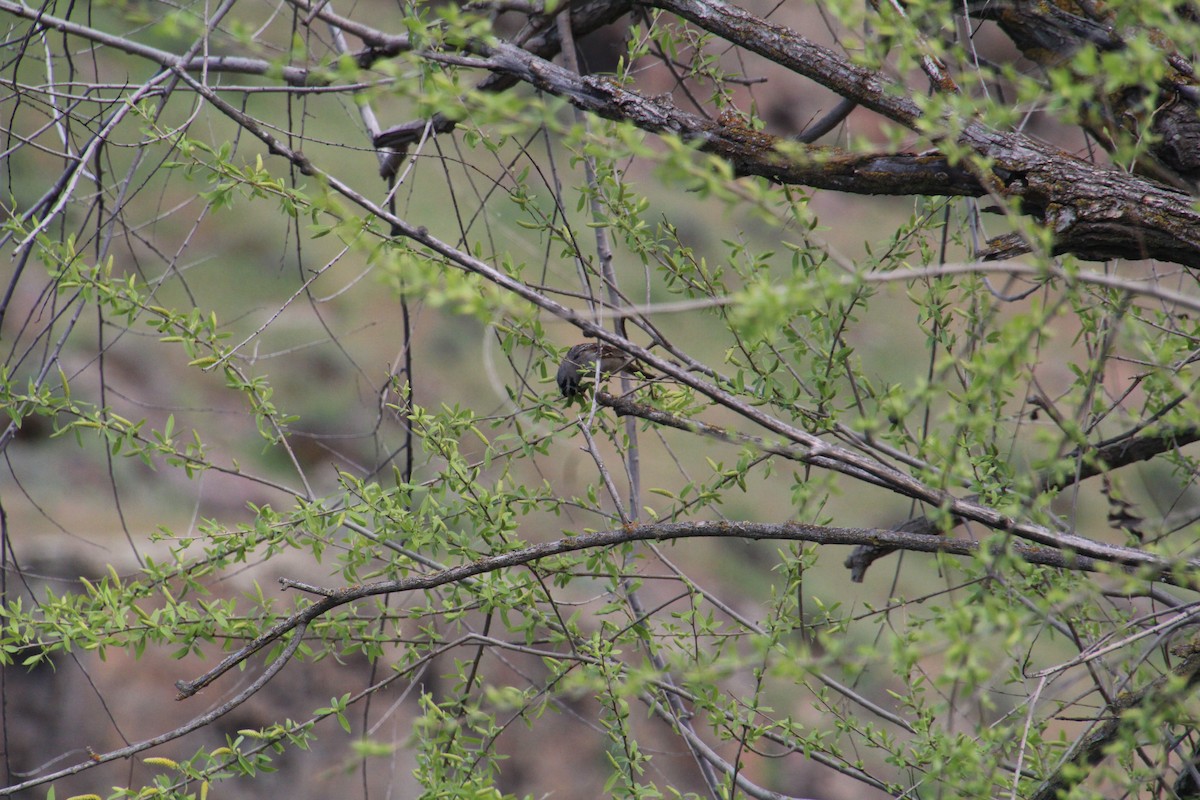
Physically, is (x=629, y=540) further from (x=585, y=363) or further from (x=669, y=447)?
(x=669, y=447)

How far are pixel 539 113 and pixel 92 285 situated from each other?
2.97 ft

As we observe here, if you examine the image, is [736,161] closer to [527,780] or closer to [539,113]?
[539,113]

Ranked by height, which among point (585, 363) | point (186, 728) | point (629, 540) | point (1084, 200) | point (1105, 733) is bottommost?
point (1105, 733)

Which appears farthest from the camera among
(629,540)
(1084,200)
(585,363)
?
(585,363)

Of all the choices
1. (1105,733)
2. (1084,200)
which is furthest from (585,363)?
(1105,733)

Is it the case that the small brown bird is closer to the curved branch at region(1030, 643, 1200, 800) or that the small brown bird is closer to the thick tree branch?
the thick tree branch

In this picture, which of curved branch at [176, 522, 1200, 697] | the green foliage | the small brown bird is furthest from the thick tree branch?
the small brown bird

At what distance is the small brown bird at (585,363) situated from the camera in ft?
5.09

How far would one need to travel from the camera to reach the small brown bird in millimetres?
1552

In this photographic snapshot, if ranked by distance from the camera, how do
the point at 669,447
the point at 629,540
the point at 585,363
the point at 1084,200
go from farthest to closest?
the point at 669,447 → the point at 585,363 → the point at 629,540 → the point at 1084,200

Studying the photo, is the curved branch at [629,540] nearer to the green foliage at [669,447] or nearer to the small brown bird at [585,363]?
the green foliage at [669,447]

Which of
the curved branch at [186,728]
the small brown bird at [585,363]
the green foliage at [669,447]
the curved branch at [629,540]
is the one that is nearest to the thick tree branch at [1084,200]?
the green foliage at [669,447]

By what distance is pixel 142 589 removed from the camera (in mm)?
1510

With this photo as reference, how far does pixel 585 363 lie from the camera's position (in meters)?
1.56
